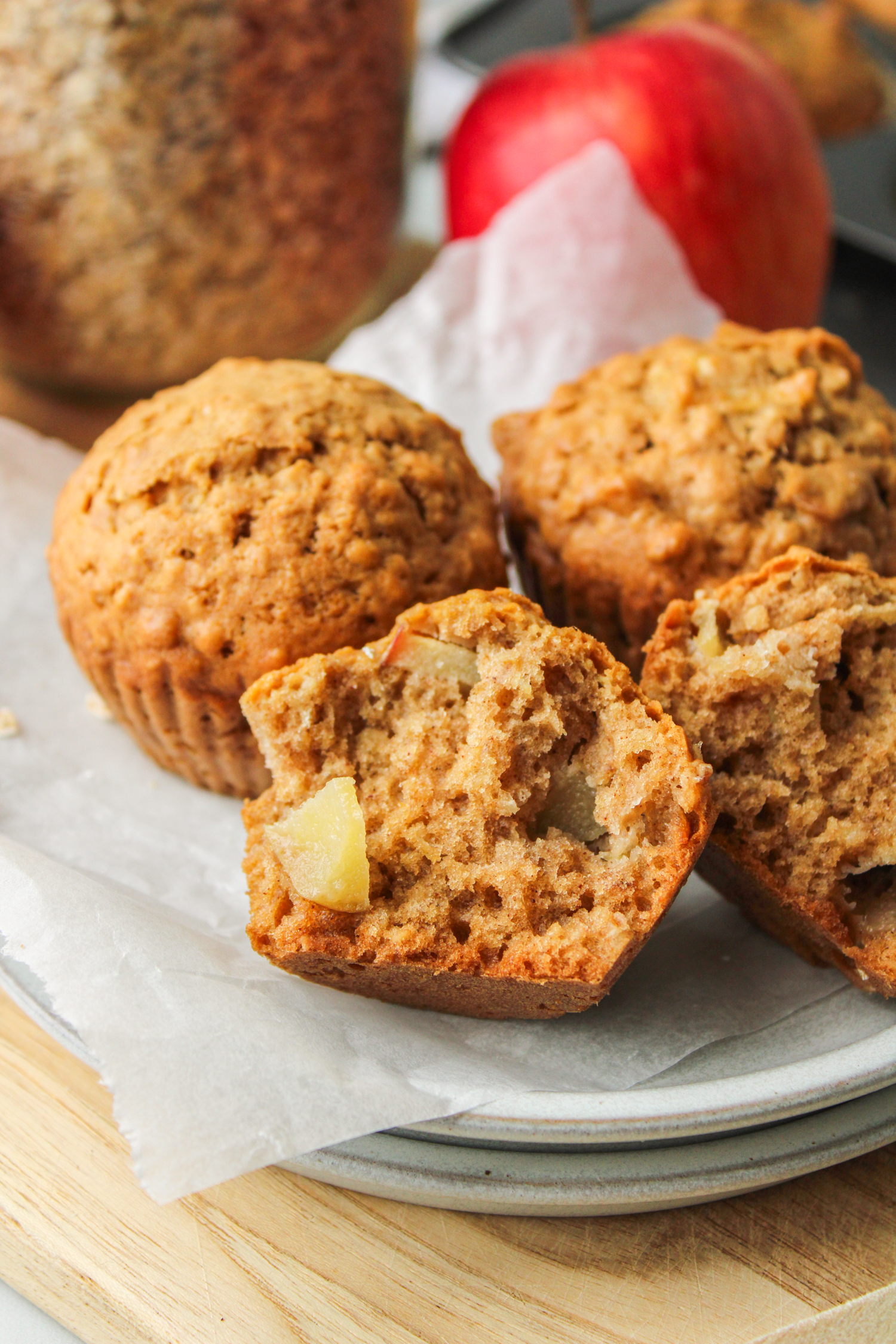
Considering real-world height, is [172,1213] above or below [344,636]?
below

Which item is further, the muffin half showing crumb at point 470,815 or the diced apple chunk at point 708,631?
the diced apple chunk at point 708,631

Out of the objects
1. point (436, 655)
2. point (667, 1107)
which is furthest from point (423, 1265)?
point (436, 655)

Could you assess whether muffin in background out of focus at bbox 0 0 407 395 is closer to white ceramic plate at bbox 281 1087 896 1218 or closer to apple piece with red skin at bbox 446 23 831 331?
apple piece with red skin at bbox 446 23 831 331

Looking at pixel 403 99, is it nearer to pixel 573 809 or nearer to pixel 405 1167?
pixel 573 809

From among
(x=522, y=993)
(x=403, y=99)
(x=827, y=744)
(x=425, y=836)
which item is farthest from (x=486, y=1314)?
(x=403, y=99)

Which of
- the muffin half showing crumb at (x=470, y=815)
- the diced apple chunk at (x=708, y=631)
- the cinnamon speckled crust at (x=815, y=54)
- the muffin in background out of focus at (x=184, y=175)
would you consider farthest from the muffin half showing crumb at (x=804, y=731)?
the cinnamon speckled crust at (x=815, y=54)

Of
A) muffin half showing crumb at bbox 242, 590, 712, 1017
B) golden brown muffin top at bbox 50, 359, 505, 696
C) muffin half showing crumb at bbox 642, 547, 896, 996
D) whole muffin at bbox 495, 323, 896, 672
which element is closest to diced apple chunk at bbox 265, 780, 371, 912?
muffin half showing crumb at bbox 242, 590, 712, 1017

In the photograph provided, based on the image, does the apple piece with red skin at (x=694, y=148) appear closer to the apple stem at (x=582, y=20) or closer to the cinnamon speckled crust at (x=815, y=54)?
the apple stem at (x=582, y=20)
